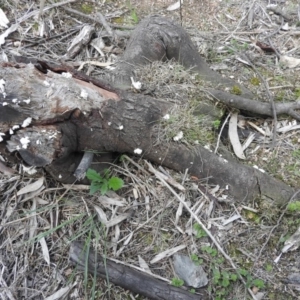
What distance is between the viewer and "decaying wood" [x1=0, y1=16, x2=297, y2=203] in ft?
5.88

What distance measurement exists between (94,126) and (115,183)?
285mm

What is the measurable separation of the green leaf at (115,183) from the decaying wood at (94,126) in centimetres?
14

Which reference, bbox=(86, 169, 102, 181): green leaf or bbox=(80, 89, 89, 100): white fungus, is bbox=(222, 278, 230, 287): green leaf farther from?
bbox=(80, 89, 89, 100): white fungus

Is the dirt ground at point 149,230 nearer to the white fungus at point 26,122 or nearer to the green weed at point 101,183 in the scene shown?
the green weed at point 101,183

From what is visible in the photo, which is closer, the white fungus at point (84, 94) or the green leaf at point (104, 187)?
the white fungus at point (84, 94)

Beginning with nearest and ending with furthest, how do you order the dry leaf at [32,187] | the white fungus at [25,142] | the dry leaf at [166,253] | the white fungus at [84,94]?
1. the white fungus at [25,142]
2. the white fungus at [84,94]
3. the dry leaf at [166,253]
4. the dry leaf at [32,187]

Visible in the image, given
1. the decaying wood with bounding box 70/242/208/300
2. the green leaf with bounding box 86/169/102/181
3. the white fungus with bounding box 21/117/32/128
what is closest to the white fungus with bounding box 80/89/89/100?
the white fungus with bounding box 21/117/32/128

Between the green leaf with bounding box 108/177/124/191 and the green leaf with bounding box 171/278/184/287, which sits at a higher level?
the green leaf with bounding box 108/177/124/191

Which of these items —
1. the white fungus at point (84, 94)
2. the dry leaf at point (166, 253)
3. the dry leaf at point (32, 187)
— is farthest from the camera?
the dry leaf at point (32, 187)

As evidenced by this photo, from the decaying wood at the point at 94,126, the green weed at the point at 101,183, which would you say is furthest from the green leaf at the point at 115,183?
the decaying wood at the point at 94,126

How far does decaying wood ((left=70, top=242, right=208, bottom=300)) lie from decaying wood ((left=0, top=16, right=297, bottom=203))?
1.21 feet

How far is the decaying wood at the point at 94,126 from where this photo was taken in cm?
179

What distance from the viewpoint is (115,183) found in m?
2.04

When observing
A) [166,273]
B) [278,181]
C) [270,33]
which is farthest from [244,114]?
[166,273]
